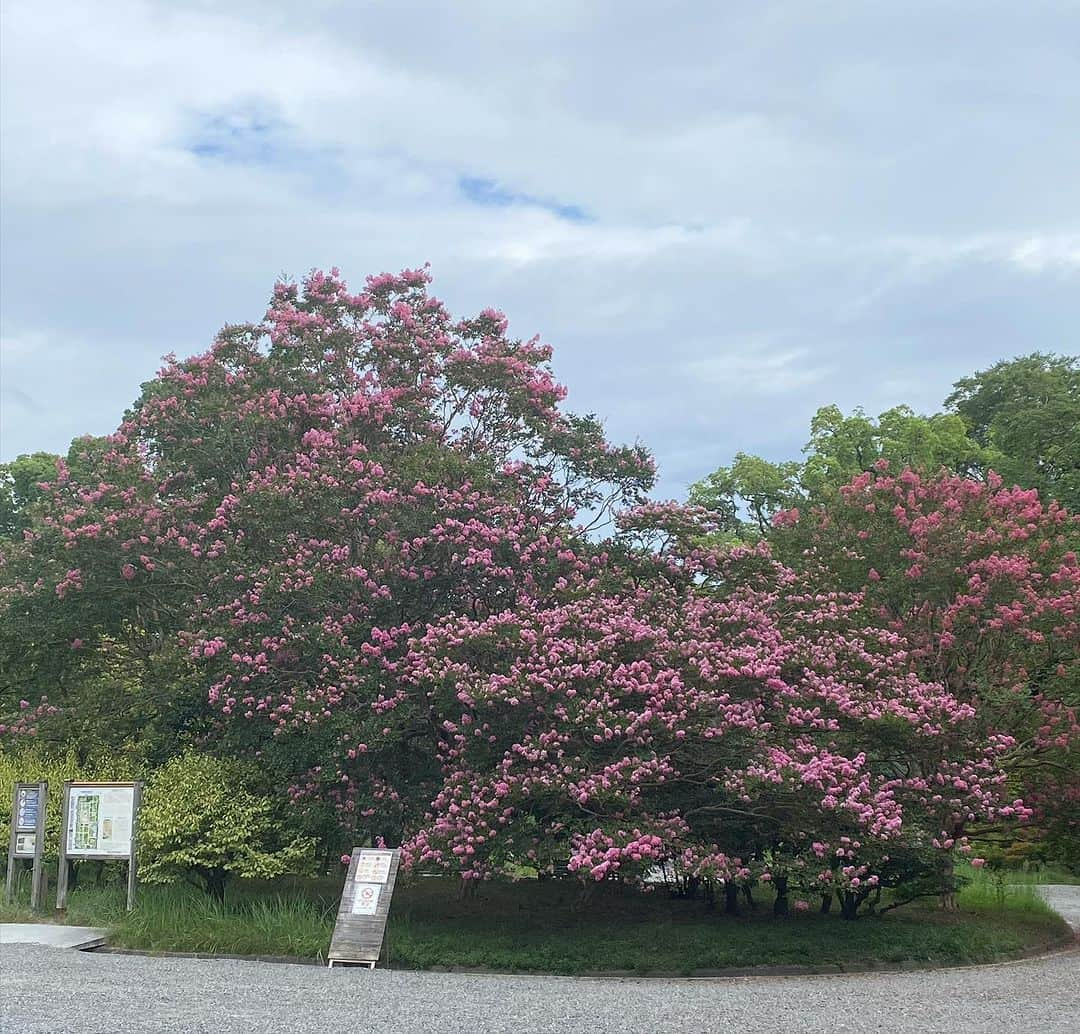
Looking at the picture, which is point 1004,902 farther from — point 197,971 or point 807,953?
point 197,971

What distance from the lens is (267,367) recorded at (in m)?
20.7

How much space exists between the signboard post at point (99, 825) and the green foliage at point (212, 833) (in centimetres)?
35

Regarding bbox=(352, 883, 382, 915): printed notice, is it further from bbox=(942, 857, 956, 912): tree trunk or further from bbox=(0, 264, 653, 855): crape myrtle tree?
bbox=(942, 857, 956, 912): tree trunk

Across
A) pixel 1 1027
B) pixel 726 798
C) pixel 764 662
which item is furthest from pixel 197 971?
pixel 764 662

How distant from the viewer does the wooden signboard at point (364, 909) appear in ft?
42.6

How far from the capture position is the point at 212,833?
15.6 m

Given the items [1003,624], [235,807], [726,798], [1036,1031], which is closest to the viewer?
[1036,1031]

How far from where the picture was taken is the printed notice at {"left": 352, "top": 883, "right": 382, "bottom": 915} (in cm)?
1328

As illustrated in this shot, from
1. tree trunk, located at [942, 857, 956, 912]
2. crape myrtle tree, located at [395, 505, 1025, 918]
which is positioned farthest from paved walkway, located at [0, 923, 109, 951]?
tree trunk, located at [942, 857, 956, 912]

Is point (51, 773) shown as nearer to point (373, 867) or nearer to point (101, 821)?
point (101, 821)

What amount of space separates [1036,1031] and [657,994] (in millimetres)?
3543

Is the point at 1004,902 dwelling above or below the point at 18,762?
below

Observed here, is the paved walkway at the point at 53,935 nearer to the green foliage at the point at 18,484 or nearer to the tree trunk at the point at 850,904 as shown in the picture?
the tree trunk at the point at 850,904

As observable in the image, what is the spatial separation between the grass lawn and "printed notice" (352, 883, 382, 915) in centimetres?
77
